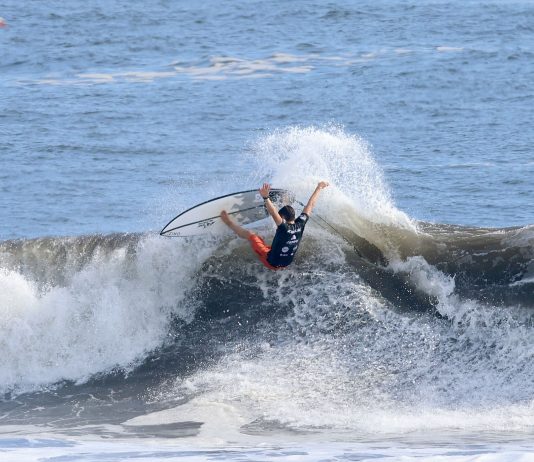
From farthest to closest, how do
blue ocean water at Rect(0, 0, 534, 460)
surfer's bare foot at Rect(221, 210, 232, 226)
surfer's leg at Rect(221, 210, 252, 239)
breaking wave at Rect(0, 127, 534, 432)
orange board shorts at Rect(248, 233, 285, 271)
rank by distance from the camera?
1. surfer's bare foot at Rect(221, 210, 232, 226)
2. surfer's leg at Rect(221, 210, 252, 239)
3. orange board shorts at Rect(248, 233, 285, 271)
4. breaking wave at Rect(0, 127, 534, 432)
5. blue ocean water at Rect(0, 0, 534, 460)

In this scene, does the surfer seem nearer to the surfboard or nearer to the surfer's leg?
the surfer's leg

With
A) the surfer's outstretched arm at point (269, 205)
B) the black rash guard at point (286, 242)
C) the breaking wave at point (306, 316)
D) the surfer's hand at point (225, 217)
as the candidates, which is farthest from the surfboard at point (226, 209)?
the surfer's outstretched arm at point (269, 205)

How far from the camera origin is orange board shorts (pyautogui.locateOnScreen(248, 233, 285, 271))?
39.8ft

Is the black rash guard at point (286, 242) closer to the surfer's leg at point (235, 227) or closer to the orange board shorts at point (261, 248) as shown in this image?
the orange board shorts at point (261, 248)

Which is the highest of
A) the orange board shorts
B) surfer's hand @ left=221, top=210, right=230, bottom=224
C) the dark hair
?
the dark hair

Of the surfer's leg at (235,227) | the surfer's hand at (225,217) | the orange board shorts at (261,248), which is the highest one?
the surfer's hand at (225,217)

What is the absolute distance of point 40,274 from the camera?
13617 millimetres

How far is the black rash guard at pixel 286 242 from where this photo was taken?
11586 millimetres

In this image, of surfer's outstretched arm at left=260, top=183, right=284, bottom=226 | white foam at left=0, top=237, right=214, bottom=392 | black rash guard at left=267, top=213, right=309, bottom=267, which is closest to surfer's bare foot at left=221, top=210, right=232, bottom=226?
white foam at left=0, top=237, right=214, bottom=392

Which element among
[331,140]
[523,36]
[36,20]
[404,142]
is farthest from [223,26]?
[331,140]

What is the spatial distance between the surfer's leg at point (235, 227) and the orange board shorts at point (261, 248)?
0.11m

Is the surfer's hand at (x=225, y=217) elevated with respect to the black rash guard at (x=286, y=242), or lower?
elevated

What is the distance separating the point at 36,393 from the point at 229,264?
2.99 meters

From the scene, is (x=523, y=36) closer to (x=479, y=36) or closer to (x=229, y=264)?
(x=479, y=36)
